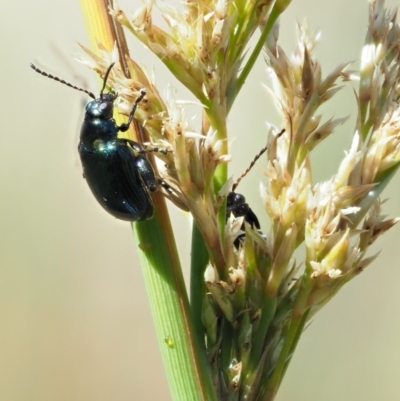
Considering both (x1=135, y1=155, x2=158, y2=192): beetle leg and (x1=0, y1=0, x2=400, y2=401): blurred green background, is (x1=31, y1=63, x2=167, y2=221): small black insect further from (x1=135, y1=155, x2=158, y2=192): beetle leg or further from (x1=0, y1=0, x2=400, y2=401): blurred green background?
(x1=0, y1=0, x2=400, y2=401): blurred green background

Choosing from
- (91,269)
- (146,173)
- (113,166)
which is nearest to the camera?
(146,173)

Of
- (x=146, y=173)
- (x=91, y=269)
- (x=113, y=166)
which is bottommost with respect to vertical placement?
(x=146, y=173)

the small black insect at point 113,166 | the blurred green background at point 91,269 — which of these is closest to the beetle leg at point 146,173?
the small black insect at point 113,166

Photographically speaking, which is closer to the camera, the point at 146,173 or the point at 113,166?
the point at 146,173

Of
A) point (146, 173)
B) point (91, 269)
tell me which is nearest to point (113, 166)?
point (146, 173)

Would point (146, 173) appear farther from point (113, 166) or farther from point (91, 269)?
point (91, 269)

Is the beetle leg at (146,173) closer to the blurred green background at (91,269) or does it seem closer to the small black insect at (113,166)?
the small black insect at (113,166)
